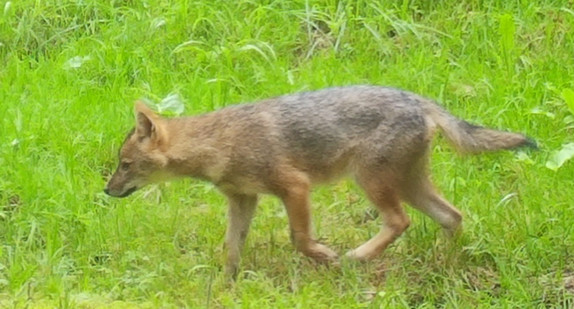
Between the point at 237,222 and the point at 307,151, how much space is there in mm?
520

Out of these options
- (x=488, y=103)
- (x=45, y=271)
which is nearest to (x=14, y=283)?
(x=45, y=271)

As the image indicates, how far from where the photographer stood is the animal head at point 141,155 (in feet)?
21.3

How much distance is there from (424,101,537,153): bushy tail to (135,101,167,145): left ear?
138cm

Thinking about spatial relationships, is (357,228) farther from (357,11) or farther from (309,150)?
(357,11)

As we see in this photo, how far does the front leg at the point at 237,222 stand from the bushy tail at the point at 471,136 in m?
1.05

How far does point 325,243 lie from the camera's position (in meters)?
6.71

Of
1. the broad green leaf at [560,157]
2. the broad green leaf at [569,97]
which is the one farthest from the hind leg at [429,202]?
the broad green leaf at [569,97]

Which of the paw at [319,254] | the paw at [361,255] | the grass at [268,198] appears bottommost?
the grass at [268,198]

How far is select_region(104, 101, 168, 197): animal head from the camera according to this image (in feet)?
21.3

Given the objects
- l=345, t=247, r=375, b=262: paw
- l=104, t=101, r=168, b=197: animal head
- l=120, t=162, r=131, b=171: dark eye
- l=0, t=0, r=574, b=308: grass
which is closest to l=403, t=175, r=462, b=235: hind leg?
l=0, t=0, r=574, b=308: grass

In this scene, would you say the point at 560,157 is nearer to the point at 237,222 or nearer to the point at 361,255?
the point at 361,255

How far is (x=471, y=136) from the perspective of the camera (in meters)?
6.57

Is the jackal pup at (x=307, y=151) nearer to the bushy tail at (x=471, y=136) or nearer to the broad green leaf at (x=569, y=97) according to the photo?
the bushy tail at (x=471, y=136)

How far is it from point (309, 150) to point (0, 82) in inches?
117
